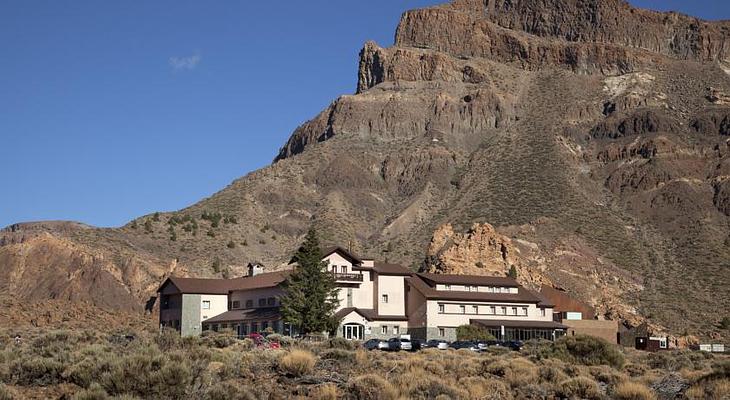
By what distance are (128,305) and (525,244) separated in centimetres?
4642

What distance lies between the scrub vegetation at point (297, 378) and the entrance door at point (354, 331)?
114 ft

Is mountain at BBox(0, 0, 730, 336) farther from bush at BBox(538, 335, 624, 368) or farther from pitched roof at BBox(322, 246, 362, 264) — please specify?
bush at BBox(538, 335, 624, 368)

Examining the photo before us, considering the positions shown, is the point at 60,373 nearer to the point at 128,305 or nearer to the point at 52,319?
the point at 52,319

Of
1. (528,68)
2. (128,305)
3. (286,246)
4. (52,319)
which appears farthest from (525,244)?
(528,68)

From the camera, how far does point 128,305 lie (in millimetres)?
102000

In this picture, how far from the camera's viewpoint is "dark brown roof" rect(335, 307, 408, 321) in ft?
248

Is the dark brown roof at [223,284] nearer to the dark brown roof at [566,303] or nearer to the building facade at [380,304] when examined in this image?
the building facade at [380,304]

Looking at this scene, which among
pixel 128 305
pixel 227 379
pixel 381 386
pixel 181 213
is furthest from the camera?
pixel 181 213

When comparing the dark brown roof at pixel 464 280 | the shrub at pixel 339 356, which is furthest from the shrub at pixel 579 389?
the dark brown roof at pixel 464 280

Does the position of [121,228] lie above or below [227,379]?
above

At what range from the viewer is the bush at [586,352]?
43125 mm

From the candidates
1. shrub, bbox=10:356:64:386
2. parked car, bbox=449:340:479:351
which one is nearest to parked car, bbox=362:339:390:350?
parked car, bbox=449:340:479:351

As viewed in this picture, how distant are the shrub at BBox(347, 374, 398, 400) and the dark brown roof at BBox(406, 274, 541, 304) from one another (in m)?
52.5

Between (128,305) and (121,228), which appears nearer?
(128,305)
